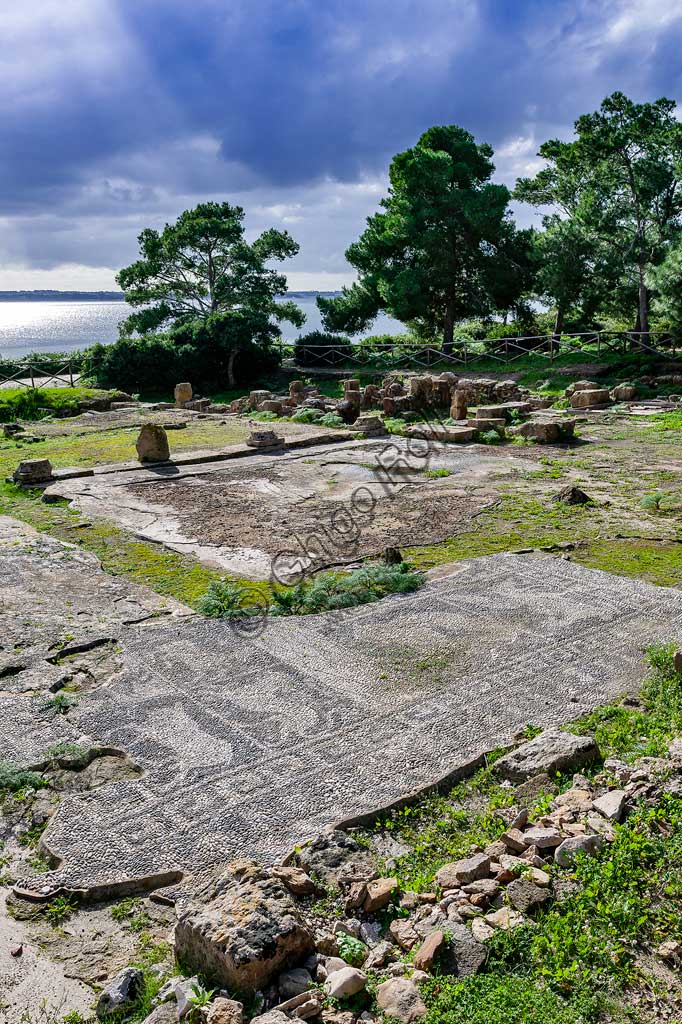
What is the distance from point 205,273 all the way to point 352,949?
40.6 m

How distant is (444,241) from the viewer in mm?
33469

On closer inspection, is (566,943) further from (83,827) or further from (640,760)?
(83,827)

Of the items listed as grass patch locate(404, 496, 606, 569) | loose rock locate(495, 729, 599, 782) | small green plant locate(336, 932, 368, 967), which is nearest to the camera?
small green plant locate(336, 932, 368, 967)

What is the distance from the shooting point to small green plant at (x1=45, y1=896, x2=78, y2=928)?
374 cm

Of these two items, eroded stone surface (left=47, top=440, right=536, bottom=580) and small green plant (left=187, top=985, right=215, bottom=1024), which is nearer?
small green plant (left=187, top=985, right=215, bottom=1024)

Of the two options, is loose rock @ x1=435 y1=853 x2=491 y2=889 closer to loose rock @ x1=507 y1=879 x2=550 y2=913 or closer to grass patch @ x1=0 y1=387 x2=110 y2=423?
loose rock @ x1=507 y1=879 x2=550 y2=913

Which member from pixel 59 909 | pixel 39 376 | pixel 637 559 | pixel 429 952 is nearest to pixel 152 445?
pixel 637 559

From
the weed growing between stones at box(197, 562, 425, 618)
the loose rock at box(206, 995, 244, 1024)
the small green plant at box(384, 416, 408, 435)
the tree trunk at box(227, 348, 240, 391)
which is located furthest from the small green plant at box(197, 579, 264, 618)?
the tree trunk at box(227, 348, 240, 391)

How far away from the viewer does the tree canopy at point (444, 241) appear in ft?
108

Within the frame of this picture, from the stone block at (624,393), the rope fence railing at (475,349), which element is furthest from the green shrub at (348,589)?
the rope fence railing at (475,349)

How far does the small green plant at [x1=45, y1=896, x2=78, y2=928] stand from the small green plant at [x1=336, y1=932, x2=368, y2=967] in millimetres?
1326

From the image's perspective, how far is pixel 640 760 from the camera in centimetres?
449

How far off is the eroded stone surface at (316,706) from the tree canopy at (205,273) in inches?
1314

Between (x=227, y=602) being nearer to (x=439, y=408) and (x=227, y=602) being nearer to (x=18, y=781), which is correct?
(x=18, y=781)
